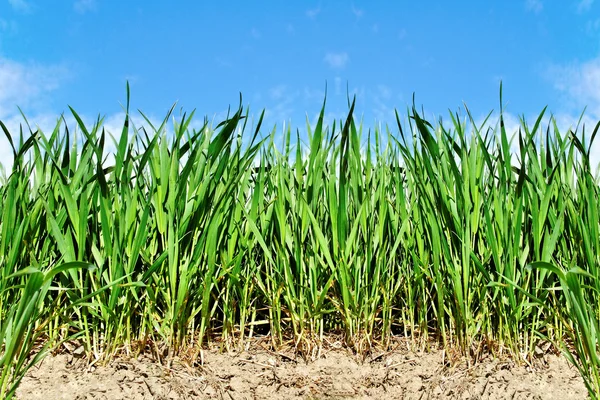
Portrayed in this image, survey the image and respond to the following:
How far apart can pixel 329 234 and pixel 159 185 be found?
0.57 m

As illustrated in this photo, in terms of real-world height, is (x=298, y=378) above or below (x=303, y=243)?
below

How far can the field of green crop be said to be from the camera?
67.5 inches

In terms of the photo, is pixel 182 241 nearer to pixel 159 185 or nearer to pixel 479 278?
pixel 159 185

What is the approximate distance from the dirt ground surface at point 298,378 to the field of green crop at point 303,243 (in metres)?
0.06

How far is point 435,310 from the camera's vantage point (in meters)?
1.81

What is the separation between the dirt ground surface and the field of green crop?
0.06m

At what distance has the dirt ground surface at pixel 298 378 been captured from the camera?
5.38 ft

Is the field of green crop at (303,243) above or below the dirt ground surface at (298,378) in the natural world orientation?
above

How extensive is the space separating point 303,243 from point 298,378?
422 mm

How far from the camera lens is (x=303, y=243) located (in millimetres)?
1845

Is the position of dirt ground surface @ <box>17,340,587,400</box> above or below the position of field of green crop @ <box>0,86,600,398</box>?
below

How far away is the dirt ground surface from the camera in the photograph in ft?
5.38

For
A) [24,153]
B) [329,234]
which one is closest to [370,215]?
[329,234]

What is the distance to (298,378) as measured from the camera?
1.72 metres
